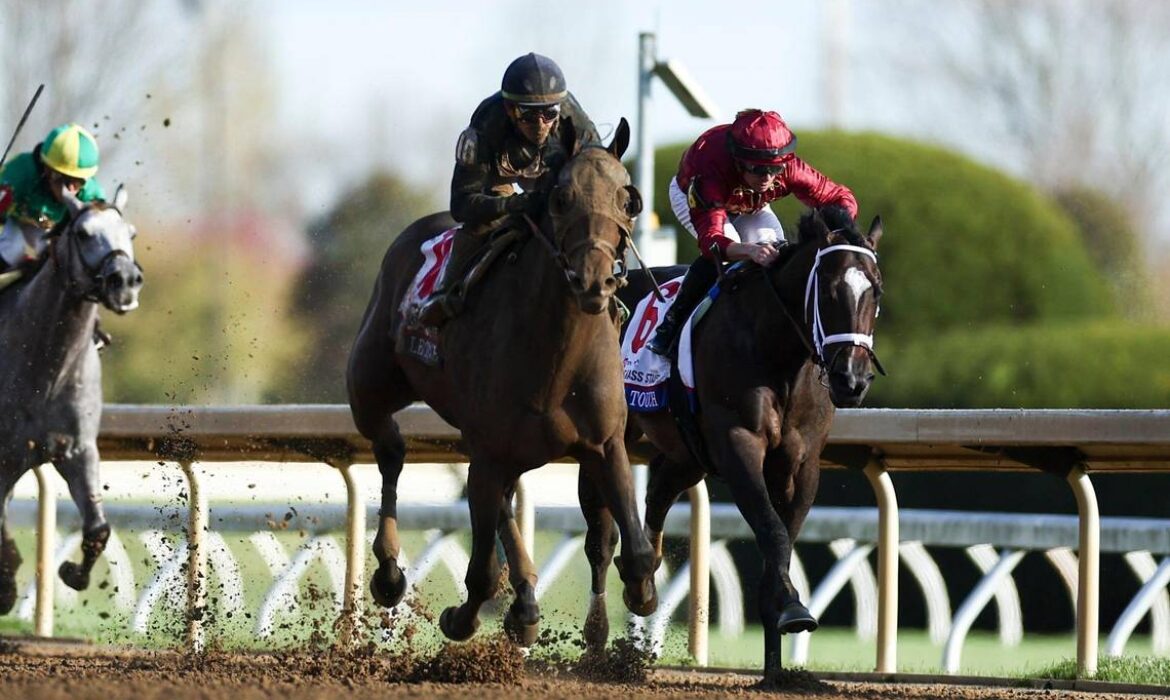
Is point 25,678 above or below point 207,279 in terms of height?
below

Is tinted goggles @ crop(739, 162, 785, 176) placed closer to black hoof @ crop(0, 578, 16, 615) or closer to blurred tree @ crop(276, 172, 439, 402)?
black hoof @ crop(0, 578, 16, 615)

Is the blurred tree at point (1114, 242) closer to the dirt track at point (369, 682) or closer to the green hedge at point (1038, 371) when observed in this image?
the green hedge at point (1038, 371)

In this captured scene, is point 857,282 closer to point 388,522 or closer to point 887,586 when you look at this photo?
point 887,586

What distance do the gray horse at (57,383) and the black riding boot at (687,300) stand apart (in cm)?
258

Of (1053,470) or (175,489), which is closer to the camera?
(1053,470)

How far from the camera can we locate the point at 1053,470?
826 cm

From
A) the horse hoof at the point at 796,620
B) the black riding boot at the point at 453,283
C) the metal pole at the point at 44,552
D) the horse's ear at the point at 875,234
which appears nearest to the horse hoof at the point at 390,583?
the black riding boot at the point at 453,283

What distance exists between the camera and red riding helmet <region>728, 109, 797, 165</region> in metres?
7.92

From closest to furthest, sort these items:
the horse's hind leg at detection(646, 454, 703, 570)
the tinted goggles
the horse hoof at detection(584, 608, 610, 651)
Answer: the horse hoof at detection(584, 608, 610, 651)
the tinted goggles
the horse's hind leg at detection(646, 454, 703, 570)

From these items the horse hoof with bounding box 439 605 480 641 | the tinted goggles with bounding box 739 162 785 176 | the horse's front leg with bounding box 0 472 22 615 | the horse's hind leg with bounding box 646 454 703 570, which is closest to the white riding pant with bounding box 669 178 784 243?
the tinted goggles with bounding box 739 162 785 176

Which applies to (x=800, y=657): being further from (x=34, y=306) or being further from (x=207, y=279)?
(x=207, y=279)

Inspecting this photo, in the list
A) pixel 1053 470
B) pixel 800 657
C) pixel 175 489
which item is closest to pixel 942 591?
pixel 800 657

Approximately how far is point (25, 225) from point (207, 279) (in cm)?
1802

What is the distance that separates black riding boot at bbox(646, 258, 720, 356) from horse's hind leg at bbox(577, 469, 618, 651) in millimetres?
623
